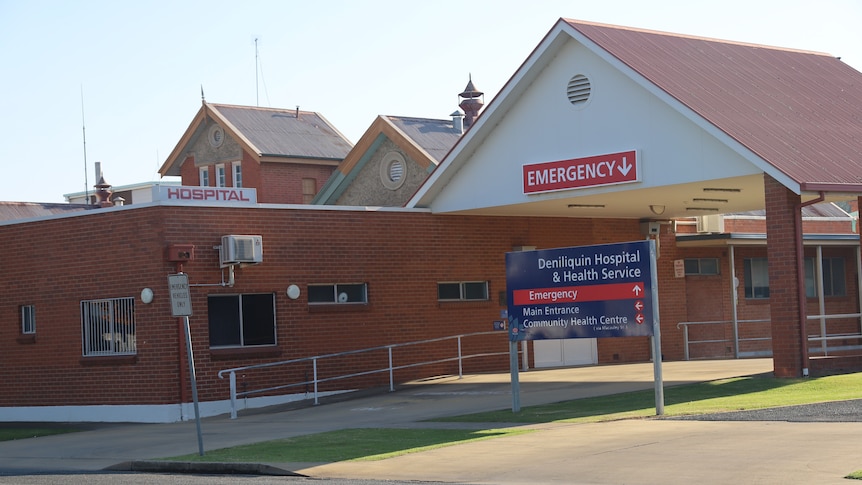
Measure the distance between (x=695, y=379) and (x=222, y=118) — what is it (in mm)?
32392

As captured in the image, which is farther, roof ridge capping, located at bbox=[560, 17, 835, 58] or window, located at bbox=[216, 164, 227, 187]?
window, located at bbox=[216, 164, 227, 187]

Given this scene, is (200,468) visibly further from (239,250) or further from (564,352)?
(564,352)

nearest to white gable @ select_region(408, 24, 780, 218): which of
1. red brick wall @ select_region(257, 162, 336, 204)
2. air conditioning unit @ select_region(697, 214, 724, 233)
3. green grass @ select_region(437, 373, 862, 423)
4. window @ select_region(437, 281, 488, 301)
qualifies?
window @ select_region(437, 281, 488, 301)

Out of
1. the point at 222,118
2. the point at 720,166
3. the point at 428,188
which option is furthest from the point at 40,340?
the point at 222,118

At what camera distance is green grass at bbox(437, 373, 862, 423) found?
59.2ft

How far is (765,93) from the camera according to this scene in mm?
24328

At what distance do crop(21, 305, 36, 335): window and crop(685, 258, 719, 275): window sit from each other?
16.7 m

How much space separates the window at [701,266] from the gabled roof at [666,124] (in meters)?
4.69

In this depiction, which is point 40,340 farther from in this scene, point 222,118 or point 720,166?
point 222,118

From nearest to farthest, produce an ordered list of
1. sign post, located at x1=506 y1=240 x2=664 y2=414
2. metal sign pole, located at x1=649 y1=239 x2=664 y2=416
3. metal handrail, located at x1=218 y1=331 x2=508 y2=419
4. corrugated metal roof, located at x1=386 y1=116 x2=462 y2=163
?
metal sign pole, located at x1=649 y1=239 x2=664 y2=416
sign post, located at x1=506 y1=240 x2=664 y2=414
metal handrail, located at x1=218 y1=331 x2=508 y2=419
corrugated metal roof, located at x1=386 y1=116 x2=462 y2=163

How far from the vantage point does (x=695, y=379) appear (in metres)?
23.0

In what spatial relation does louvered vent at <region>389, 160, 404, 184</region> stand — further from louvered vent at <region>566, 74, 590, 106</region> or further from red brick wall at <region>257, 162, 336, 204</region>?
louvered vent at <region>566, 74, 590, 106</region>

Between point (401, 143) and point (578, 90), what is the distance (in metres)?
15.2

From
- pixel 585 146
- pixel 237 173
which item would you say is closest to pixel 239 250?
pixel 585 146
